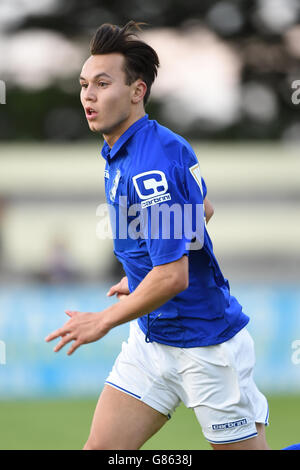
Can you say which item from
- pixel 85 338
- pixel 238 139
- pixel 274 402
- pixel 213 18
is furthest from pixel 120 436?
pixel 213 18

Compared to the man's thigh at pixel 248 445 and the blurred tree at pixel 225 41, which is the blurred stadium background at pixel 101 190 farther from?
the man's thigh at pixel 248 445

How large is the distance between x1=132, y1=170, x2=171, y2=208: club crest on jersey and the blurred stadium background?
3.42ft

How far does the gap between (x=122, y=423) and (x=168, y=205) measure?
1284 millimetres

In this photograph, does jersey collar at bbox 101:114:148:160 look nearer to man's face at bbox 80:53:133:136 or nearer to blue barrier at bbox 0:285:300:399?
man's face at bbox 80:53:133:136

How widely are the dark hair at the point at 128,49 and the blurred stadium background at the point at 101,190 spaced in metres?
0.71

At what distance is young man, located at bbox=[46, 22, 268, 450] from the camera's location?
4.32 metres

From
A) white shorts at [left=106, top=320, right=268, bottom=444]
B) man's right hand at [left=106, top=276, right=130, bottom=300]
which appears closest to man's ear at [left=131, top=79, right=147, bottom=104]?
man's right hand at [left=106, top=276, right=130, bottom=300]

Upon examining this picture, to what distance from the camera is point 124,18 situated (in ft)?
118

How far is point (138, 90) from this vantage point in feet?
15.0

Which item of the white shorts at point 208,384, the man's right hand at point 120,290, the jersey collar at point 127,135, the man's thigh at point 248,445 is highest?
the jersey collar at point 127,135

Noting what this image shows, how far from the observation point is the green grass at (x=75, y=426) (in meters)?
8.09

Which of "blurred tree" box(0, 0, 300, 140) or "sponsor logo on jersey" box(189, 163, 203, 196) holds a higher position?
"blurred tree" box(0, 0, 300, 140)

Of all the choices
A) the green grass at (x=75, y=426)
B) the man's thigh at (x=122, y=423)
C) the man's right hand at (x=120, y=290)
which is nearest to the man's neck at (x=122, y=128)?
the man's right hand at (x=120, y=290)

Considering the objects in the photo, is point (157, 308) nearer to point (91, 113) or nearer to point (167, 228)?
point (167, 228)
